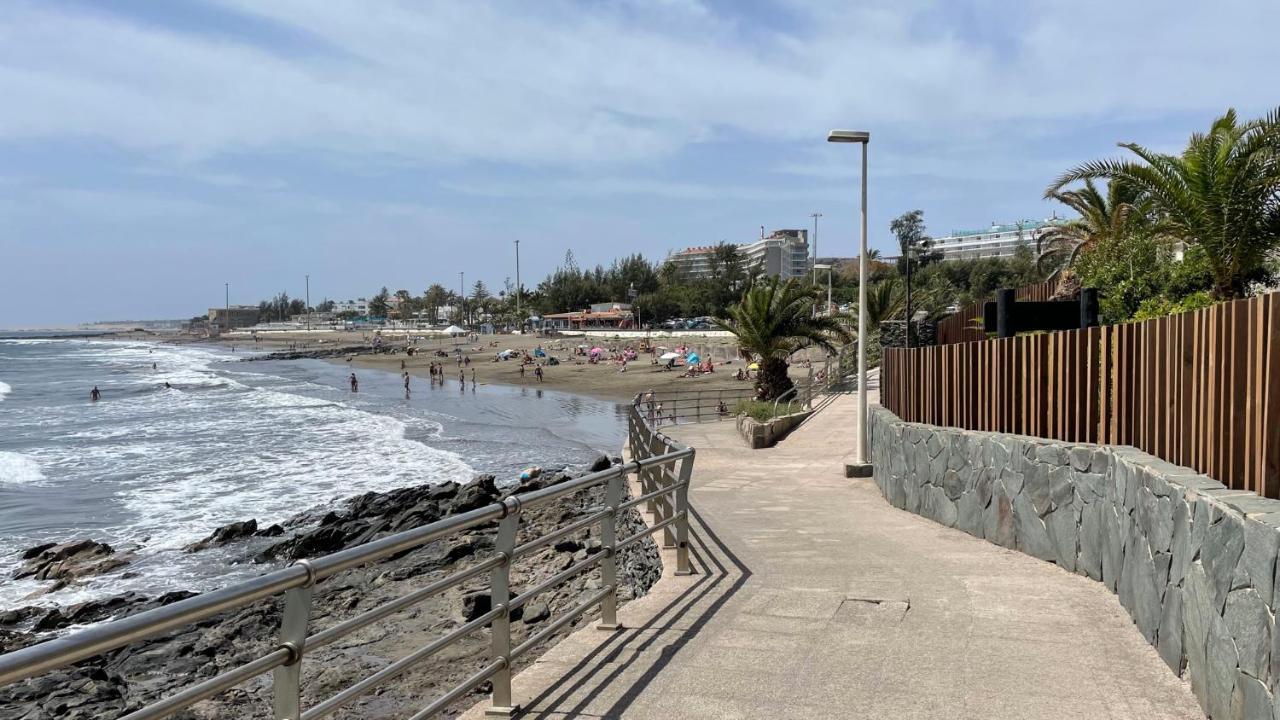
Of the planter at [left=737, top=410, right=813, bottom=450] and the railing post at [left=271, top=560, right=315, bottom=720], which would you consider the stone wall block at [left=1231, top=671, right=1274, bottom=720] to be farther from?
the planter at [left=737, top=410, right=813, bottom=450]

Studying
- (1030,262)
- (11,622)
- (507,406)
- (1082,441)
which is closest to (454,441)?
(507,406)

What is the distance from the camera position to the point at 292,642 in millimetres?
3244

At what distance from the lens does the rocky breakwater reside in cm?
890

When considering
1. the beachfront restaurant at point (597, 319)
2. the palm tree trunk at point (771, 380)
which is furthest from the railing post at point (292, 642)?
the beachfront restaurant at point (597, 319)

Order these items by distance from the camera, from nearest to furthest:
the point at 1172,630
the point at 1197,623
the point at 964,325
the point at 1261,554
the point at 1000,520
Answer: the point at 1261,554
the point at 1197,623
the point at 1172,630
the point at 1000,520
the point at 964,325

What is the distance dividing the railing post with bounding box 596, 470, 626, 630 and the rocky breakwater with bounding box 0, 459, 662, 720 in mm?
2426

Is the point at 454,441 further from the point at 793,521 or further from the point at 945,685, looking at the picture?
the point at 945,685

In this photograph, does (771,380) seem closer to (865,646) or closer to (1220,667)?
(865,646)

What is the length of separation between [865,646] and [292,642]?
3584 millimetres

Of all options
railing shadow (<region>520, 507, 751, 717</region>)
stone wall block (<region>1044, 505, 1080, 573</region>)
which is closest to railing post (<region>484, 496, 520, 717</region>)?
railing shadow (<region>520, 507, 751, 717</region>)

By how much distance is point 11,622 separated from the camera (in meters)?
13.1

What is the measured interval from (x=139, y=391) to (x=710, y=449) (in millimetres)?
51848

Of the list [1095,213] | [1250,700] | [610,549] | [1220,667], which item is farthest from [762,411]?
[1250,700]

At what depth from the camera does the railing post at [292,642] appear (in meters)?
3.23
